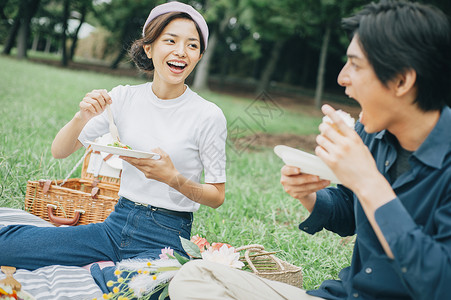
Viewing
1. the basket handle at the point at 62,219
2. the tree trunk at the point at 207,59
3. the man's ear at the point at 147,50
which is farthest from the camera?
the tree trunk at the point at 207,59

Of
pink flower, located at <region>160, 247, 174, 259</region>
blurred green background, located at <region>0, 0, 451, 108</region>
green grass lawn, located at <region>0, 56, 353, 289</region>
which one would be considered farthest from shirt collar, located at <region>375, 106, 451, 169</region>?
blurred green background, located at <region>0, 0, 451, 108</region>

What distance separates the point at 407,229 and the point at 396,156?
0.38 m

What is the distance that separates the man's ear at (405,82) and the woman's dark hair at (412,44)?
1 centimetres

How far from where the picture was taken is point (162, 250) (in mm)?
2229

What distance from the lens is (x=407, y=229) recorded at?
137 centimetres

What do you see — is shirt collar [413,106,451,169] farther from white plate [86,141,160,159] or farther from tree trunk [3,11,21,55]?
tree trunk [3,11,21,55]

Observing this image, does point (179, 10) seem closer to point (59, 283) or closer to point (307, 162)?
point (307, 162)

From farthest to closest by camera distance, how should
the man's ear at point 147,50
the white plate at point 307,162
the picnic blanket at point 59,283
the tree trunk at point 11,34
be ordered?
the tree trunk at point 11,34
the man's ear at point 147,50
the picnic blanket at point 59,283
the white plate at point 307,162

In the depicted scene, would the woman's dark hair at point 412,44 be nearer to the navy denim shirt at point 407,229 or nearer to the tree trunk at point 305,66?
the navy denim shirt at point 407,229

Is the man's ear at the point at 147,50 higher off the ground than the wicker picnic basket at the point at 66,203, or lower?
higher

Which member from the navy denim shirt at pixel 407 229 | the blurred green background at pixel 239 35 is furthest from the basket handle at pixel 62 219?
the blurred green background at pixel 239 35

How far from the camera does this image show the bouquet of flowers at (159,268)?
2.02m

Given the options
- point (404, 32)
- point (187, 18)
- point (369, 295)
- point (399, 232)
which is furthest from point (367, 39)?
point (187, 18)

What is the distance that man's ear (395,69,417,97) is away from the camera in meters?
1.46
